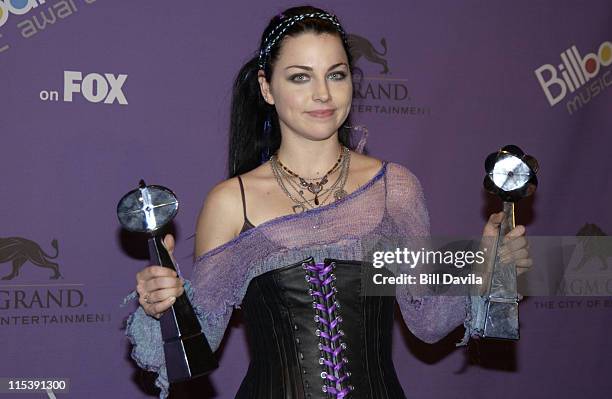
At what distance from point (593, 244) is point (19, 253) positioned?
2196 millimetres

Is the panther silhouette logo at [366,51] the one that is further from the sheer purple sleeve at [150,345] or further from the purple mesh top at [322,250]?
the sheer purple sleeve at [150,345]

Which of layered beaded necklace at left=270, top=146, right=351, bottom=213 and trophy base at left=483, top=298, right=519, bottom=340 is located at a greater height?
layered beaded necklace at left=270, top=146, right=351, bottom=213

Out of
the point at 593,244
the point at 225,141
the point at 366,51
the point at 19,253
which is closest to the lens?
the point at 19,253

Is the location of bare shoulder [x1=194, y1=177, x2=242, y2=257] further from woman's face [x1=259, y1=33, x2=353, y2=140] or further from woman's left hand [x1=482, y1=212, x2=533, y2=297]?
woman's left hand [x1=482, y1=212, x2=533, y2=297]

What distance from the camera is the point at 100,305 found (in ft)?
9.51

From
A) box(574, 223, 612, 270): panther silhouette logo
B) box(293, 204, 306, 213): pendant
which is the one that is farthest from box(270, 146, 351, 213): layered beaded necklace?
box(574, 223, 612, 270): panther silhouette logo

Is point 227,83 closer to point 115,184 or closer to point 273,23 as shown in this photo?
point 115,184

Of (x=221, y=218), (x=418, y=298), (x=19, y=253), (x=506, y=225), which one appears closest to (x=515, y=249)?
(x=506, y=225)

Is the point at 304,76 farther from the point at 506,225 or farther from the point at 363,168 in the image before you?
the point at 506,225

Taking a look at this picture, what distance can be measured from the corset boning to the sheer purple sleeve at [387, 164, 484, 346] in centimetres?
9

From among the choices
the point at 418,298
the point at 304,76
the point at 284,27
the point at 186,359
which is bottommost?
the point at 186,359

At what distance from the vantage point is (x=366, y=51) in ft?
10.5

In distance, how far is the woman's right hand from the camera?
1780 mm

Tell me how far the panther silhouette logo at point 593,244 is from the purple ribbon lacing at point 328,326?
176cm
